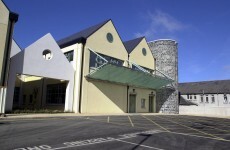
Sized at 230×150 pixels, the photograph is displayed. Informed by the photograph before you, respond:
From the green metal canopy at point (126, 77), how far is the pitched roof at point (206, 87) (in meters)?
29.2

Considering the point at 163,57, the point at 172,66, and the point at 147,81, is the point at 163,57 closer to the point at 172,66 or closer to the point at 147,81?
the point at 172,66

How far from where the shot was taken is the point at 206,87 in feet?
199

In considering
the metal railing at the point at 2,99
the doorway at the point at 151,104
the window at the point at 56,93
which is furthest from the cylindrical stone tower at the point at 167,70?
the metal railing at the point at 2,99

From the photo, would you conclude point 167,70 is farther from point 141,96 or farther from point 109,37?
point 109,37

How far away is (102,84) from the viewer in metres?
28.0

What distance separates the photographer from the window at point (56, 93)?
27.6m

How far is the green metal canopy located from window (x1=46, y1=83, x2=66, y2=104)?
4.14 metres

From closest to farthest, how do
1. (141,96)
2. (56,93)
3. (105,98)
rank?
(105,98), (56,93), (141,96)

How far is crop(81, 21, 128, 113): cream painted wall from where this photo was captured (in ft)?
85.7

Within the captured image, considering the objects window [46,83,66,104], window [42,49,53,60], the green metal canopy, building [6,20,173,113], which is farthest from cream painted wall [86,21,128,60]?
window [46,83,66,104]

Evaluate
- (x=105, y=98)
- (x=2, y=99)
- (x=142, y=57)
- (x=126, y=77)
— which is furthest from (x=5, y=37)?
(x=142, y=57)

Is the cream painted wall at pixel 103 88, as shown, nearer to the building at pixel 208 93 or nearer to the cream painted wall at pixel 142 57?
the cream painted wall at pixel 142 57

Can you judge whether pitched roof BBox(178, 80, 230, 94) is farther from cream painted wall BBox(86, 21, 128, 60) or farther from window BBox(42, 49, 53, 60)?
window BBox(42, 49, 53, 60)

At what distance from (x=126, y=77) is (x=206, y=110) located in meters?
21.1
